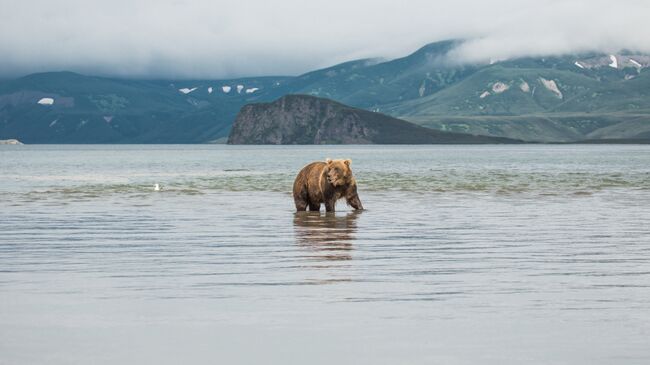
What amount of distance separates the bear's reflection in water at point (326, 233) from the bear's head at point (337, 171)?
45.2 inches

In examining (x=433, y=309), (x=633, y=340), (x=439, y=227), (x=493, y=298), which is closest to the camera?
(x=633, y=340)

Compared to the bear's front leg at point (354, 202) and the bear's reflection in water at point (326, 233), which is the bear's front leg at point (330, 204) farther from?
the bear's front leg at point (354, 202)

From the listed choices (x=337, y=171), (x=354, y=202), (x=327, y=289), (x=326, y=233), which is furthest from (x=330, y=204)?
(x=327, y=289)

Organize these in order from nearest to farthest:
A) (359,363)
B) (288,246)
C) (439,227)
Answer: (359,363), (288,246), (439,227)

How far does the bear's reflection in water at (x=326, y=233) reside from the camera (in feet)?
72.6

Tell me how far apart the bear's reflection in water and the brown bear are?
389 mm

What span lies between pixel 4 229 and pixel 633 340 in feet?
71.4

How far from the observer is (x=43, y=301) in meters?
14.9

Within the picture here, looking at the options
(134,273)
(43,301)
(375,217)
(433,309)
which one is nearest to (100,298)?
(43,301)

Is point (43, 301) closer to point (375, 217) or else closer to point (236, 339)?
point (236, 339)

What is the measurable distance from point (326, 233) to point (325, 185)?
5965 mm

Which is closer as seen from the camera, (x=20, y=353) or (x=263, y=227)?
(x=20, y=353)

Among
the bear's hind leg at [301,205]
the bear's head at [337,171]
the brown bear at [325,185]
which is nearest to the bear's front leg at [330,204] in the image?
the brown bear at [325,185]

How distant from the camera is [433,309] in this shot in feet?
45.8
